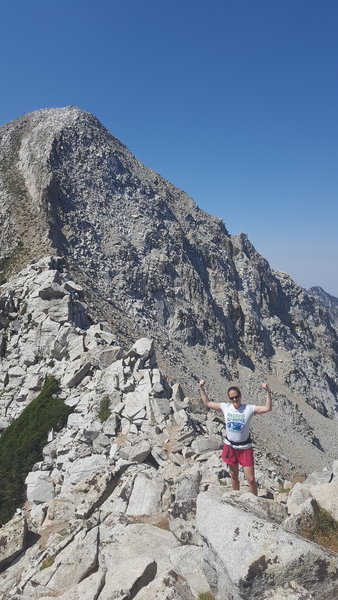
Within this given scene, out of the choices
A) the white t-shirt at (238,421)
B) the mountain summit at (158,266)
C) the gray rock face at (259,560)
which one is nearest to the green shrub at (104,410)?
the white t-shirt at (238,421)

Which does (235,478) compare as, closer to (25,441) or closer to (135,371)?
(135,371)

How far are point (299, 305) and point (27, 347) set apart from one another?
107224 mm

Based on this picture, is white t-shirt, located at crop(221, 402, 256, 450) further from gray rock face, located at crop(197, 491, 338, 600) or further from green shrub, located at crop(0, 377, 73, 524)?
green shrub, located at crop(0, 377, 73, 524)

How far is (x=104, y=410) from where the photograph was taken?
20.3 m

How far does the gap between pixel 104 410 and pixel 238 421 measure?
10.7 m

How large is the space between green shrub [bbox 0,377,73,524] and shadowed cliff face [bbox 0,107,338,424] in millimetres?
28633

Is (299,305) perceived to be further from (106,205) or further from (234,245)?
(106,205)

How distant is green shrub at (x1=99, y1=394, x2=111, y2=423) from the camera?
65.3 ft

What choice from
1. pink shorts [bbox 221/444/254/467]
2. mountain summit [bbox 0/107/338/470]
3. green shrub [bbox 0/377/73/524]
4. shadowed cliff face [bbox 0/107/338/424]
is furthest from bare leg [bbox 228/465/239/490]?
shadowed cliff face [bbox 0/107/338/424]

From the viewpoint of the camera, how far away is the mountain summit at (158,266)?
63.8 meters

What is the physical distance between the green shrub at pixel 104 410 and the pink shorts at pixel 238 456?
9523 millimetres

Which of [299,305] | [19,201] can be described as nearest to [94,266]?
[19,201]

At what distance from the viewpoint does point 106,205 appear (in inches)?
3162

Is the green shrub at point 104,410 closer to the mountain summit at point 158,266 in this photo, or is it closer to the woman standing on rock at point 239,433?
the woman standing on rock at point 239,433
